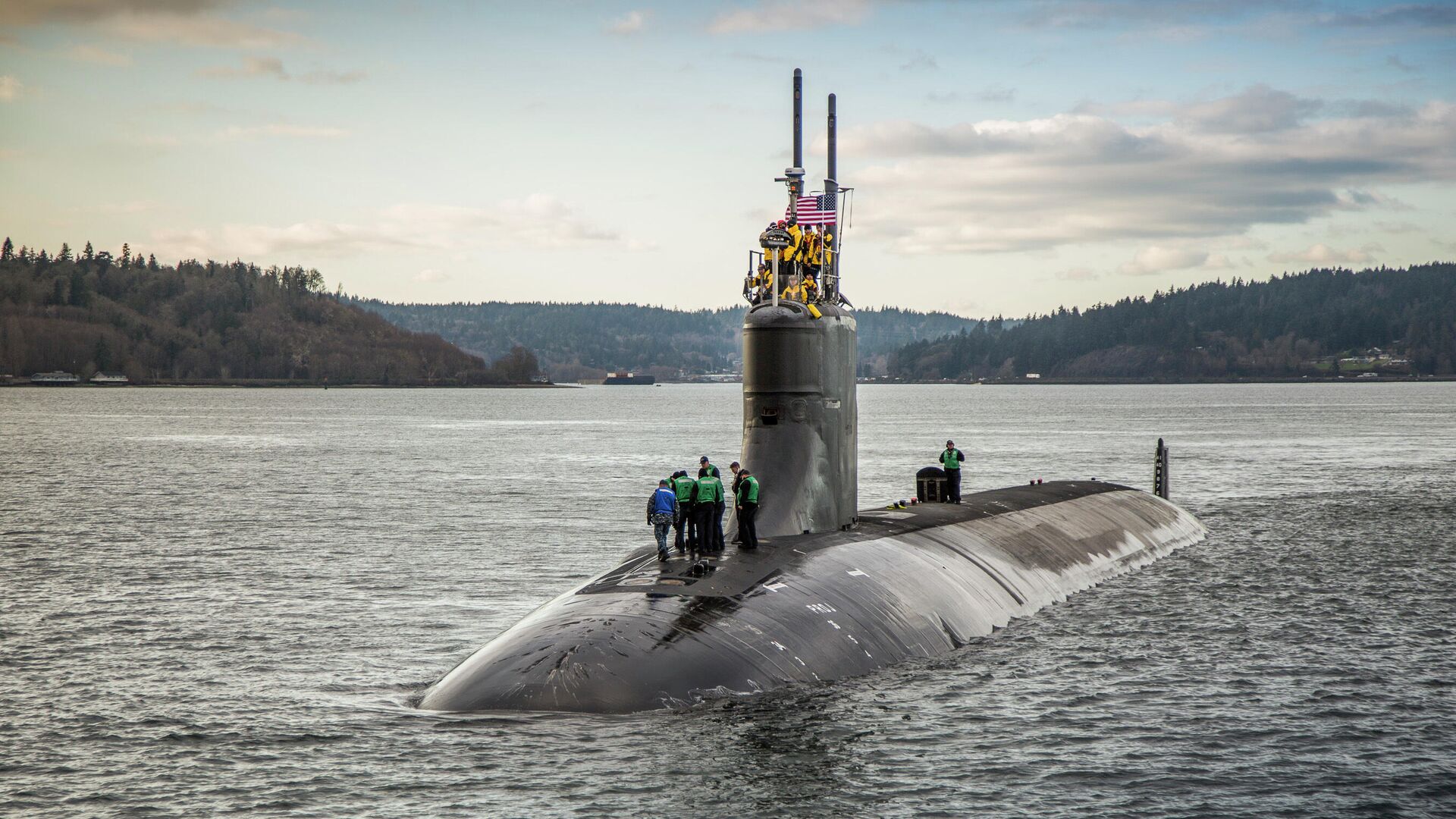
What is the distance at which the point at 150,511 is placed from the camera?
52.0m

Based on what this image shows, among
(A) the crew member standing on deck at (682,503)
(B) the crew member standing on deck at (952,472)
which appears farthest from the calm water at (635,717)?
(A) the crew member standing on deck at (682,503)

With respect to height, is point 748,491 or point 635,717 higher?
point 748,491

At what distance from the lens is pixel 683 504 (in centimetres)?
2198

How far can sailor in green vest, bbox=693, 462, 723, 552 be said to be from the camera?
70.9 feet

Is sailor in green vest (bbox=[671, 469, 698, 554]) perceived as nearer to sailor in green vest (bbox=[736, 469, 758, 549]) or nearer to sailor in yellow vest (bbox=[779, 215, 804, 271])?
sailor in green vest (bbox=[736, 469, 758, 549])

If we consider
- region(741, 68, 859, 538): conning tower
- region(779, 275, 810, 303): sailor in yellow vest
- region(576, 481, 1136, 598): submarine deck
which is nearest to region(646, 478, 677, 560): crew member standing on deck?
region(576, 481, 1136, 598): submarine deck

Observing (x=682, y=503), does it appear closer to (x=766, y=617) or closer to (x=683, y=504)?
(x=683, y=504)

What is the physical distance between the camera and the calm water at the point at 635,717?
15969mm

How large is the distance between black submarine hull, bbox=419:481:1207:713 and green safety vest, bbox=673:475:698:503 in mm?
1094

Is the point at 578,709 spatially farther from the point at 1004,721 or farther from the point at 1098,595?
the point at 1098,595

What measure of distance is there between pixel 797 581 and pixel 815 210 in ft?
23.9

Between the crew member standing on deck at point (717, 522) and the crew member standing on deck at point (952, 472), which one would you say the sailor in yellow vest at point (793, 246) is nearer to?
the crew member standing on deck at point (717, 522)

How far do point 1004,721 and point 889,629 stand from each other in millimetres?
2539

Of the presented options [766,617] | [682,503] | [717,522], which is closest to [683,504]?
[682,503]
